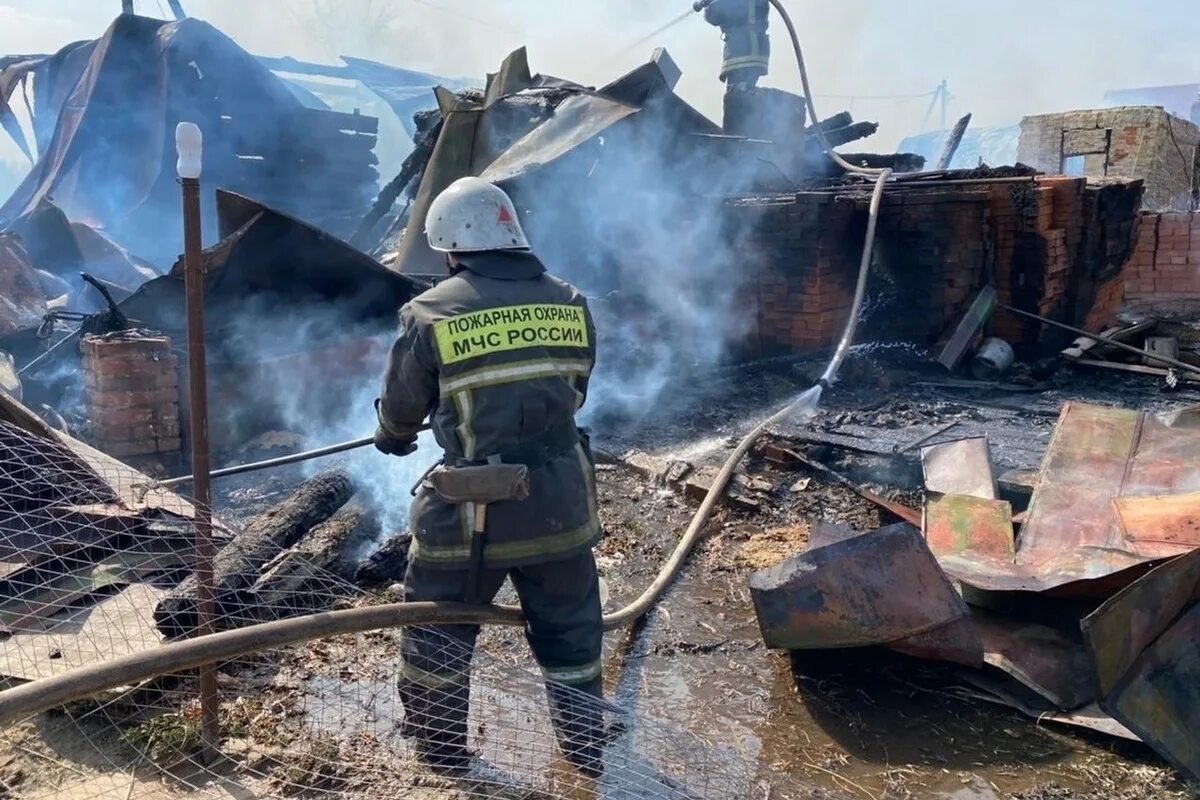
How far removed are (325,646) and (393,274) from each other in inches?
145

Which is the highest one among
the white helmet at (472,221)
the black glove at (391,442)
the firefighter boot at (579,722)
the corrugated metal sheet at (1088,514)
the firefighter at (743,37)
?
the firefighter at (743,37)

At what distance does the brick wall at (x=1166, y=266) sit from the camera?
987 centimetres

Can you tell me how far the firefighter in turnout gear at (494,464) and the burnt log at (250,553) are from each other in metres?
0.75

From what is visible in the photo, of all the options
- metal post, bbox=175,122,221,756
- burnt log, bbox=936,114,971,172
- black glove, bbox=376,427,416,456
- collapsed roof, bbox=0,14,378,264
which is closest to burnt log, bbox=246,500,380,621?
metal post, bbox=175,122,221,756

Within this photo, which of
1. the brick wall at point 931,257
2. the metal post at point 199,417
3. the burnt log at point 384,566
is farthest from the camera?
the brick wall at point 931,257

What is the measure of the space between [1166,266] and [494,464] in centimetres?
1036

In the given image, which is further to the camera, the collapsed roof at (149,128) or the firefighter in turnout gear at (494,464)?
the collapsed roof at (149,128)

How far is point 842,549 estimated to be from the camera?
3258mm

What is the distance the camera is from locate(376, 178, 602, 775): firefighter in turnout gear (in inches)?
104

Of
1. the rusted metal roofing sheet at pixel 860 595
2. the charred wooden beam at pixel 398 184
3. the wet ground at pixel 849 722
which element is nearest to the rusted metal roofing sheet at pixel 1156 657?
the wet ground at pixel 849 722

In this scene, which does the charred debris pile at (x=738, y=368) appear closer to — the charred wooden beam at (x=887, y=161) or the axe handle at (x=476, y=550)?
the charred wooden beam at (x=887, y=161)

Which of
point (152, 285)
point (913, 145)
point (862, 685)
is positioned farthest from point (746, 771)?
point (913, 145)

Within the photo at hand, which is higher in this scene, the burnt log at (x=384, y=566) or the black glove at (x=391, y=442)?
the black glove at (x=391, y=442)

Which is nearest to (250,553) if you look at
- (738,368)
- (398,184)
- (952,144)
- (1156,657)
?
(1156,657)
